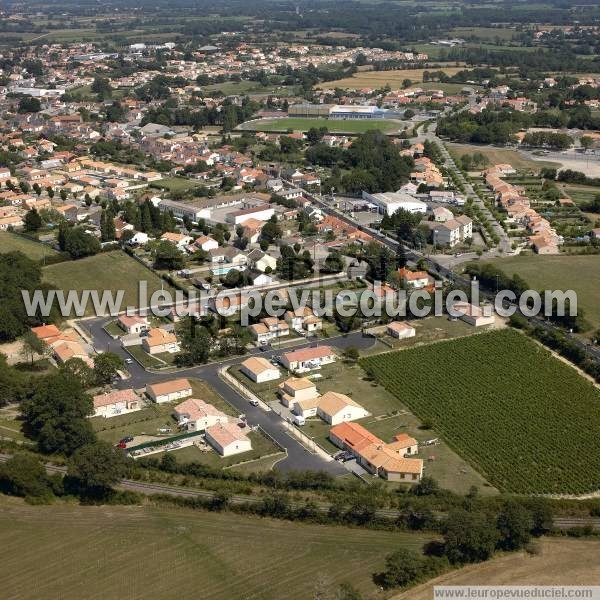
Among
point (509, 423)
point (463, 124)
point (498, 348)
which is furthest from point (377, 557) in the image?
point (463, 124)

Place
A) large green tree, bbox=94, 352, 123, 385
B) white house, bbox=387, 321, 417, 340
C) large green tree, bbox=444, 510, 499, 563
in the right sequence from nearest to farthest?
large green tree, bbox=444, 510, 499, 563
large green tree, bbox=94, 352, 123, 385
white house, bbox=387, 321, 417, 340

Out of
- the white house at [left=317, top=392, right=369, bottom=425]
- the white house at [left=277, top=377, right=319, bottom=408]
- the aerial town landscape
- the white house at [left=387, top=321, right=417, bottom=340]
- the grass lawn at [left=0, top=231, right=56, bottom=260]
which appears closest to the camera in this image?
the aerial town landscape

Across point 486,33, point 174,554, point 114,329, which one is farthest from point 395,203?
point 486,33

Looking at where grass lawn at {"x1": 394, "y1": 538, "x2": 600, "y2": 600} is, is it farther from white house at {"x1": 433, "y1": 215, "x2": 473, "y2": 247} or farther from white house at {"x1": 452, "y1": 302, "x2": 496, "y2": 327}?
white house at {"x1": 433, "y1": 215, "x2": 473, "y2": 247}

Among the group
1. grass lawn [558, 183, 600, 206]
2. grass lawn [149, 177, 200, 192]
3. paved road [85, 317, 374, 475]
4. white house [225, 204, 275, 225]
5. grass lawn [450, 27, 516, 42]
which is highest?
grass lawn [450, 27, 516, 42]

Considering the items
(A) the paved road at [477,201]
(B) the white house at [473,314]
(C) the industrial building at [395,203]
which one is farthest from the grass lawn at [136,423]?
(C) the industrial building at [395,203]

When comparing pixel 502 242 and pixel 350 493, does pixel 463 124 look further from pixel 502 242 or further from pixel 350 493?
pixel 350 493

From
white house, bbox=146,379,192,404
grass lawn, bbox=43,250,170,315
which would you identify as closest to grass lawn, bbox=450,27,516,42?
grass lawn, bbox=43,250,170,315
